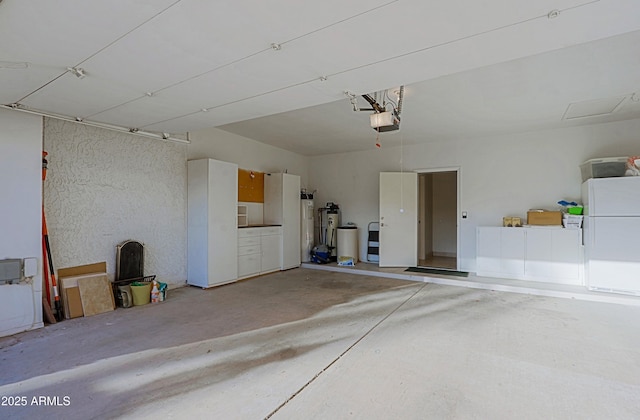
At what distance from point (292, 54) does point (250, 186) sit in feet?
14.1

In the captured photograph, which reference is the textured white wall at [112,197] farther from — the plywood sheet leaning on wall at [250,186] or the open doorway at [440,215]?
the open doorway at [440,215]

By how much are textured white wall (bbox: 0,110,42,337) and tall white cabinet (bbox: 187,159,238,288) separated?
1943 mm

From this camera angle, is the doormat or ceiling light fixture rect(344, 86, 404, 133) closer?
ceiling light fixture rect(344, 86, 404, 133)

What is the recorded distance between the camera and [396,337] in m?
2.98

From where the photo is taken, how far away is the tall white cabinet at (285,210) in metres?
6.35

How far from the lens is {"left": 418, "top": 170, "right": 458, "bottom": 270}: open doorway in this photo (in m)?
8.20

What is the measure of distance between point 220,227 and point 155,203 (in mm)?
1045

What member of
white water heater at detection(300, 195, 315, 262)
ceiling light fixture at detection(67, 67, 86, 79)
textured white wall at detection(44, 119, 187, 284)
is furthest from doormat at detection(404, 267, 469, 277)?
ceiling light fixture at detection(67, 67, 86, 79)

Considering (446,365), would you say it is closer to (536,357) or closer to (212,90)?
(536,357)

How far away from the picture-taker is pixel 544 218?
5.08 metres

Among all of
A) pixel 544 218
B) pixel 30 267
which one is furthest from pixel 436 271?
pixel 30 267

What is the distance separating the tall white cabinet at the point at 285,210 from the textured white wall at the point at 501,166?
5.37ft

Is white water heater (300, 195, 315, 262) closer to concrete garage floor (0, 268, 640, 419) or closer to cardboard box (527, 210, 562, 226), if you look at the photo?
concrete garage floor (0, 268, 640, 419)

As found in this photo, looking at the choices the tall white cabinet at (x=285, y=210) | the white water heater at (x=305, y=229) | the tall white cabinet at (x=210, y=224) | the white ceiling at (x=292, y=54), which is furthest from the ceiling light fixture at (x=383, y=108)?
the white water heater at (x=305, y=229)
